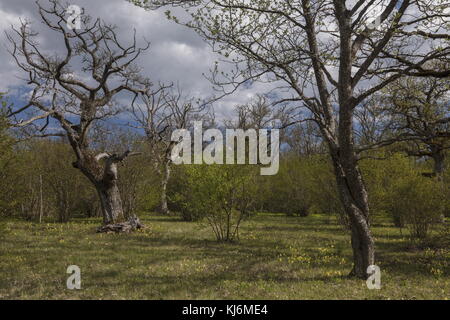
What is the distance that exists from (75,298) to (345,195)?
5.80 m

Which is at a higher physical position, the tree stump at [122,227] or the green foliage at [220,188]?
the green foliage at [220,188]

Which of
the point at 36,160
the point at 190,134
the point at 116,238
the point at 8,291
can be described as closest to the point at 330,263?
the point at 8,291

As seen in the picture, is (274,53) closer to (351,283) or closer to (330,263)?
(351,283)

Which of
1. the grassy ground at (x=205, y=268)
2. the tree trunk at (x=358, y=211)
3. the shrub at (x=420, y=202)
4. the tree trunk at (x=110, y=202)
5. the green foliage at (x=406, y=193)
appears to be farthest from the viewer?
the tree trunk at (x=110, y=202)

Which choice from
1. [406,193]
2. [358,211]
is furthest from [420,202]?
[358,211]

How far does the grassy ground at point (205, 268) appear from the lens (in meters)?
6.93

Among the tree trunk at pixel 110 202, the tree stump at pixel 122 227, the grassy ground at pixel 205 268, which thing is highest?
the tree trunk at pixel 110 202

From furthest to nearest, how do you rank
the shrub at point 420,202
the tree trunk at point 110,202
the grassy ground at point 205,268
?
the tree trunk at point 110,202
the shrub at point 420,202
the grassy ground at point 205,268

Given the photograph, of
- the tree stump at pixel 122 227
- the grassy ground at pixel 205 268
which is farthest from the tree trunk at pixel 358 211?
the tree stump at pixel 122 227

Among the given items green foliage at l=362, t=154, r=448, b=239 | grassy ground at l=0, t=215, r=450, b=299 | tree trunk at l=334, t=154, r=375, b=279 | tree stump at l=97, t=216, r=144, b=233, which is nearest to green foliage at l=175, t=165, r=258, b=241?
grassy ground at l=0, t=215, r=450, b=299

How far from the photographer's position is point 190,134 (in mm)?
42656

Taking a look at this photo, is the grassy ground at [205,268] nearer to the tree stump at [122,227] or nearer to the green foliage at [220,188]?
the green foliage at [220,188]

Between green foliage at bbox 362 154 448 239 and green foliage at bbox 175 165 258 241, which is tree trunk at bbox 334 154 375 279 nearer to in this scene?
green foliage at bbox 175 165 258 241

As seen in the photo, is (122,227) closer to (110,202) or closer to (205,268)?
(110,202)
